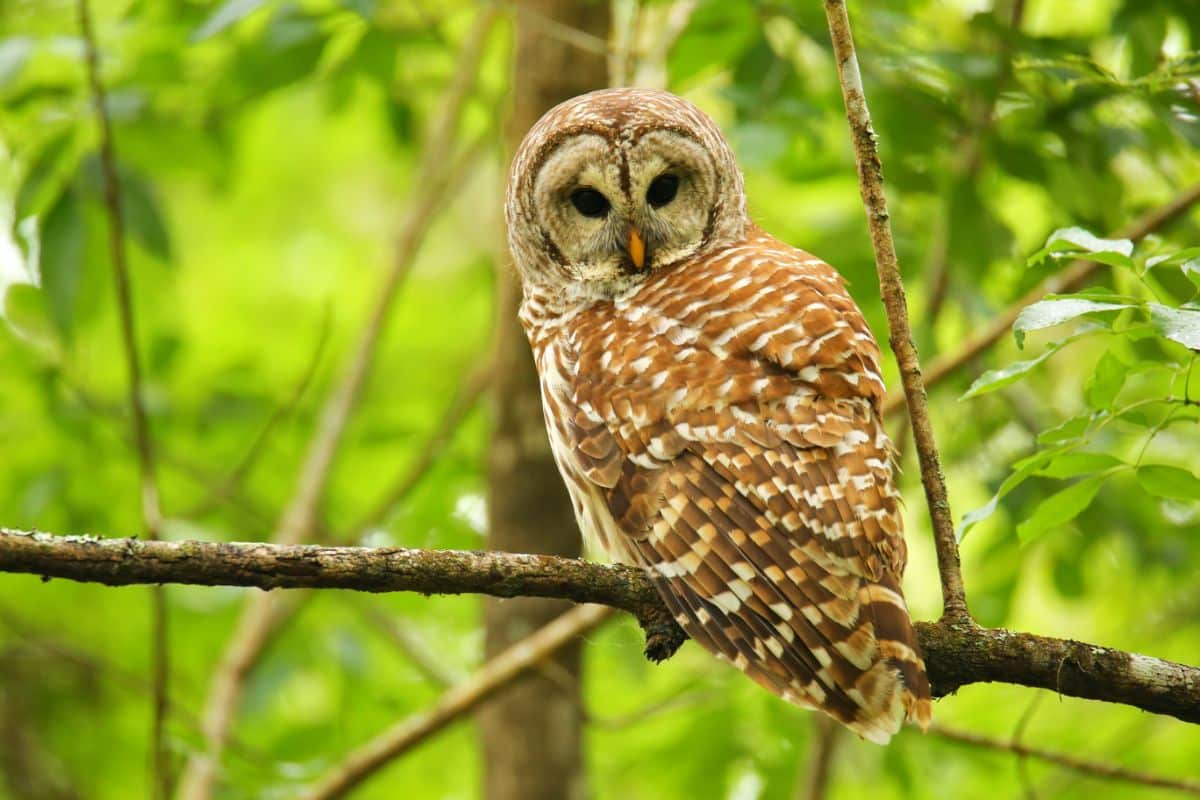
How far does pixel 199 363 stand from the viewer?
6.39 meters

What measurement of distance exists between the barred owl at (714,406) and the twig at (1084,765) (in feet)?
2.59

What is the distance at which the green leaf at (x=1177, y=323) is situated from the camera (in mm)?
1956

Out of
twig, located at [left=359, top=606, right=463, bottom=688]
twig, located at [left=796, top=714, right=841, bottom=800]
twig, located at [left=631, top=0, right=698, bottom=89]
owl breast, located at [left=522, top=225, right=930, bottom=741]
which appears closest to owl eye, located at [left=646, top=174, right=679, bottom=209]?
owl breast, located at [left=522, top=225, right=930, bottom=741]

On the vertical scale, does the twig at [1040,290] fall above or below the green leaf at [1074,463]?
below

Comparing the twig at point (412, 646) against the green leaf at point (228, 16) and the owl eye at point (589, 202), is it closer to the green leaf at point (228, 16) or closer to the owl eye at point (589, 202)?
the owl eye at point (589, 202)

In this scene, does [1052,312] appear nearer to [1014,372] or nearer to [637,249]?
[1014,372]

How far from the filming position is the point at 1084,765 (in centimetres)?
336

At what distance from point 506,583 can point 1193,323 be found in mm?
1153

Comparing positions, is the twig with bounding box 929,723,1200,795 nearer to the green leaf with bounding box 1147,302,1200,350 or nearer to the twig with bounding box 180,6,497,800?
the green leaf with bounding box 1147,302,1200,350

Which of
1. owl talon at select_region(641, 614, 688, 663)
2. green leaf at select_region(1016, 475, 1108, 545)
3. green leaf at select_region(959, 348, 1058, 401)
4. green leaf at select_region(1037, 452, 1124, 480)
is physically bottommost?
owl talon at select_region(641, 614, 688, 663)

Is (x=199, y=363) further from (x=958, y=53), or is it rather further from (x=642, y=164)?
(x=958, y=53)

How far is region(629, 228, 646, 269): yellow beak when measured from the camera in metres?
3.40

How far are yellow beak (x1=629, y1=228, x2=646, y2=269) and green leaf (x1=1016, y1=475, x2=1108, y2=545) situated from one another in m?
1.35

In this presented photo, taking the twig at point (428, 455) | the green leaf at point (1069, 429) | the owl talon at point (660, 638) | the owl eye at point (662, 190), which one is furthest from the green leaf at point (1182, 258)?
the twig at point (428, 455)
